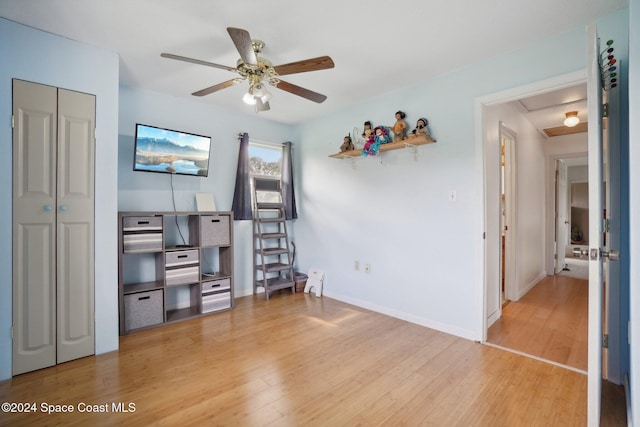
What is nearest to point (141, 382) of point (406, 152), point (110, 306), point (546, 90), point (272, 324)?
point (110, 306)

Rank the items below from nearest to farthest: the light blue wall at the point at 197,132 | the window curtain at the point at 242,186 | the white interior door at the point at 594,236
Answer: the white interior door at the point at 594,236
the light blue wall at the point at 197,132
the window curtain at the point at 242,186

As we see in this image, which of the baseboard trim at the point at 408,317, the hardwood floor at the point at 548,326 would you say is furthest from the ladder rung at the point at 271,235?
the hardwood floor at the point at 548,326

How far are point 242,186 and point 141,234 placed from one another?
4.32ft

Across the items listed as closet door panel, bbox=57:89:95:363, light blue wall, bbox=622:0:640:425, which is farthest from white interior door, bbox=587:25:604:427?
closet door panel, bbox=57:89:95:363

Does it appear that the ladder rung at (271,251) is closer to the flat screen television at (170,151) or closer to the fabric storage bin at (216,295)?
the fabric storage bin at (216,295)

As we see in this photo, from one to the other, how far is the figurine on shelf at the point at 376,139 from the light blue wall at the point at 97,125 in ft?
7.67

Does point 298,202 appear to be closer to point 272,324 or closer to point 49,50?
point 272,324

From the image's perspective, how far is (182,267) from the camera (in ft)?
10.2

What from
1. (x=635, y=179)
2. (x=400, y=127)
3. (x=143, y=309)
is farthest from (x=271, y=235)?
(x=635, y=179)

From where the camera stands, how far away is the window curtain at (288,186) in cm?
425

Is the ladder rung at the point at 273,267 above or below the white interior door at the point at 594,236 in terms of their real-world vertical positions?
below

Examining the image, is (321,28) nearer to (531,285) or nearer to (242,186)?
(242,186)

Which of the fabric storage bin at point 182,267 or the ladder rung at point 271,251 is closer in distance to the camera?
the fabric storage bin at point 182,267

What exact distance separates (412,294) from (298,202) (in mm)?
2099
